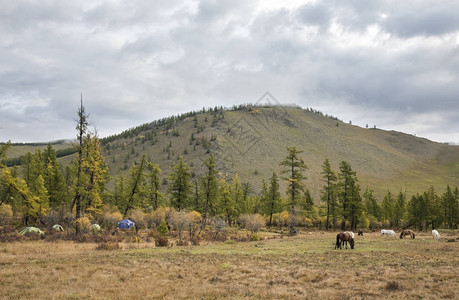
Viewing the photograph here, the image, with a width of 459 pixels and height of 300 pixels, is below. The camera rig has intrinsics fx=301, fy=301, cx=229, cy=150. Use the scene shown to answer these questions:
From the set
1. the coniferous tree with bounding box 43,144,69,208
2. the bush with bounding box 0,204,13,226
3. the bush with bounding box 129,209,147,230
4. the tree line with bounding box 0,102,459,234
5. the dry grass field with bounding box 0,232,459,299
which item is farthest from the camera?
the coniferous tree with bounding box 43,144,69,208

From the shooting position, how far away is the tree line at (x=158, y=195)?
36344 millimetres

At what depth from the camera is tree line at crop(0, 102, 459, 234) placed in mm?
36344

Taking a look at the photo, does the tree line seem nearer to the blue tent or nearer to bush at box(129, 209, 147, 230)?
bush at box(129, 209, 147, 230)

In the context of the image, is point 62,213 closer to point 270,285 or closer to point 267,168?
point 270,285

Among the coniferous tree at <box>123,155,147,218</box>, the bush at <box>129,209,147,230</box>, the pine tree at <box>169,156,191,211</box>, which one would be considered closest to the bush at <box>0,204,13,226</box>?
the coniferous tree at <box>123,155,147,218</box>

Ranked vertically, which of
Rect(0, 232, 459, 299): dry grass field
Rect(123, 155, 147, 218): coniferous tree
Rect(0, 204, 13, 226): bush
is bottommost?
Rect(0, 204, 13, 226): bush

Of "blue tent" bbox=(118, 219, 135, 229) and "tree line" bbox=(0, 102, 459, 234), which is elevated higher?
"tree line" bbox=(0, 102, 459, 234)

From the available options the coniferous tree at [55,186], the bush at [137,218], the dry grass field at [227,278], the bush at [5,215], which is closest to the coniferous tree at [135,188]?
the bush at [137,218]

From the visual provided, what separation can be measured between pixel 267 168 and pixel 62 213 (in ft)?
379

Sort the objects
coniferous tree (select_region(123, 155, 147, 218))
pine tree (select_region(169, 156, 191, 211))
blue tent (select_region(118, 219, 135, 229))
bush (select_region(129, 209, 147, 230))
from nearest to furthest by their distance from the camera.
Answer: blue tent (select_region(118, 219, 135, 229)) → coniferous tree (select_region(123, 155, 147, 218)) → bush (select_region(129, 209, 147, 230)) → pine tree (select_region(169, 156, 191, 211))

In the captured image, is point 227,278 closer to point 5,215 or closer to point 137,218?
point 137,218

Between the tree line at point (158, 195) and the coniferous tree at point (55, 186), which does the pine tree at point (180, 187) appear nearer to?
the tree line at point (158, 195)

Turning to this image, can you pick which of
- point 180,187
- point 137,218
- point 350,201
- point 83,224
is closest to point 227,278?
point 83,224

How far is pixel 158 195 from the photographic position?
56.8m
